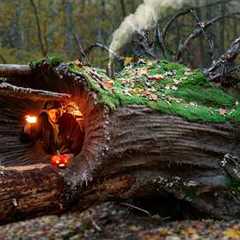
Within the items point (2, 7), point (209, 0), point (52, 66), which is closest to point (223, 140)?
point (52, 66)

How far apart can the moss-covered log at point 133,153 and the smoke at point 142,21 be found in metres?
5.17

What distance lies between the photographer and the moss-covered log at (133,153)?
4.81m

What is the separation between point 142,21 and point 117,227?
304 inches

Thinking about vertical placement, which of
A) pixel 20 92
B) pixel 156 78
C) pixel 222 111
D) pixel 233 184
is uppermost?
pixel 20 92

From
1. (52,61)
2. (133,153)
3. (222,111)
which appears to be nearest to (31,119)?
(52,61)

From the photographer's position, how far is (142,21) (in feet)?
41.4

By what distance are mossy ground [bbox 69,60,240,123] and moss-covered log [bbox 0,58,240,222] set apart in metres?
0.02

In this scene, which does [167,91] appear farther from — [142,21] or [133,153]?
[142,21]

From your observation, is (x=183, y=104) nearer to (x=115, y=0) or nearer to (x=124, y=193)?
(x=124, y=193)

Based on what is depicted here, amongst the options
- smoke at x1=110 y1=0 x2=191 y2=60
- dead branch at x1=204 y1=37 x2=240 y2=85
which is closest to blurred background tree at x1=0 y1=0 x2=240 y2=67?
smoke at x1=110 y1=0 x2=191 y2=60

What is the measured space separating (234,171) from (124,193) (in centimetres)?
141

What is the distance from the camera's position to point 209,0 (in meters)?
24.4

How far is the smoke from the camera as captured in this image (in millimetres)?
11836

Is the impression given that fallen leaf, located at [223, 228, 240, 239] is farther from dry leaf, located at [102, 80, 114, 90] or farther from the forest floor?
dry leaf, located at [102, 80, 114, 90]
